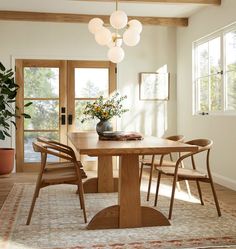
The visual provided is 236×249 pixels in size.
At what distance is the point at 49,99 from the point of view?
245 inches

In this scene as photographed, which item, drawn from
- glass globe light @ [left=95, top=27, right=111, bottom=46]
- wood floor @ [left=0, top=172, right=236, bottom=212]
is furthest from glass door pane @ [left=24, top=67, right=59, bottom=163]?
glass globe light @ [left=95, top=27, right=111, bottom=46]

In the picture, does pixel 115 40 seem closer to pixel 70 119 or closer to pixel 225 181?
pixel 225 181

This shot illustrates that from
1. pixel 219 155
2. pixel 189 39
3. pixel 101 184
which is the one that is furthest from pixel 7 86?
pixel 219 155

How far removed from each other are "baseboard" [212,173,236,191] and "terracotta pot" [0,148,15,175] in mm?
3080

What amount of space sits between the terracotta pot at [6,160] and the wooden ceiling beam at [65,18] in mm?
2062

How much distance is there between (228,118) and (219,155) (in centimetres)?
58

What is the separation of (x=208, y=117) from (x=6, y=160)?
10.3ft

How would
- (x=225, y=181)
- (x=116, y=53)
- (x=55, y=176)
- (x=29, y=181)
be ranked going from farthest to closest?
(x=29, y=181)
(x=225, y=181)
(x=116, y=53)
(x=55, y=176)

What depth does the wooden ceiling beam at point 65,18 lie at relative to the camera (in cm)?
573

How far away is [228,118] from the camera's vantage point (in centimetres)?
478

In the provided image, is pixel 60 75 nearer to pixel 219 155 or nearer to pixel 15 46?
pixel 15 46

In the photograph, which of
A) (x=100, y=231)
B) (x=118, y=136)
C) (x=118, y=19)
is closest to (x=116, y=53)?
(x=118, y=19)

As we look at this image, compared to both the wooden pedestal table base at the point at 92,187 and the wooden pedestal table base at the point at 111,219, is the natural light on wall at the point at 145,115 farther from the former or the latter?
the wooden pedestal table base at the point at 111,219

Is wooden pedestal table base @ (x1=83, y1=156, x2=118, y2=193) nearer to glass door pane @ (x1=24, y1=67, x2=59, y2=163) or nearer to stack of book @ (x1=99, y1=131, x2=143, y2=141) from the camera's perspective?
stack of book @ (x1=99, y1=131, x2=143, y2=141)
